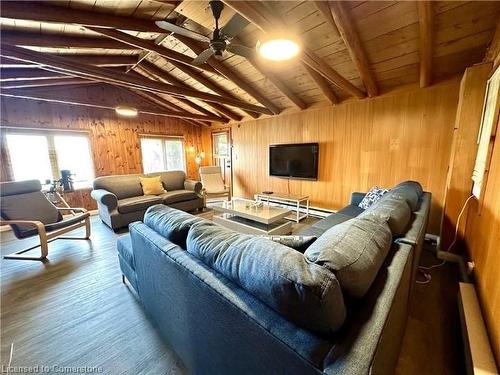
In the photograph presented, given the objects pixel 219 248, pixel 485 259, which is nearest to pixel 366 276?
pixel 219 248

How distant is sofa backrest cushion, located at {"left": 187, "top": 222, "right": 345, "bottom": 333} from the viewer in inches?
23.2

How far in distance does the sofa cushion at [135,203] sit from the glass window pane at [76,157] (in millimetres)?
1679

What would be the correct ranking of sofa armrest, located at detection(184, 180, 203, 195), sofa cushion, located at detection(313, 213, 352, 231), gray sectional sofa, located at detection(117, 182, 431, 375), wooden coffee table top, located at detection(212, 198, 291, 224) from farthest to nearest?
sofa armrest, located at detection(184, 180, 203, 195) < wooden coffee table top, located at detection(212, 198, 291, 224) < sofa cushion, located at detection(313, 213, 352, 231) < gray sectional sofa, located at detection(117, 182, 431, 375)

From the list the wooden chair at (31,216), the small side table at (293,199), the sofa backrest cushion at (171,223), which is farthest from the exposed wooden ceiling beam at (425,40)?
the wooden chair at (31,216)

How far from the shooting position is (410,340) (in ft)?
4.52

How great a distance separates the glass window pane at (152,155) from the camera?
5535 millimetres

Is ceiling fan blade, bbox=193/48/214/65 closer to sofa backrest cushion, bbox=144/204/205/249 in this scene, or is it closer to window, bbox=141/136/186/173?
sofa backrest cushion, bbox=144/204/205/249

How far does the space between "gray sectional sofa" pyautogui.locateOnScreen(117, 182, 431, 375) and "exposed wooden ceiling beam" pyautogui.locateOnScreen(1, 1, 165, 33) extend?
2.40 m

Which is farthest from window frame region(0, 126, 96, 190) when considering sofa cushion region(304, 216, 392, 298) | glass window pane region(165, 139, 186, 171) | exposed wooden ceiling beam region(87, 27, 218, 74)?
sofa cushion region(304, 216, 392, 298)

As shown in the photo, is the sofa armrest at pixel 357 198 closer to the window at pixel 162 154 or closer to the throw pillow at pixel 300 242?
the throw pillow at pixel 300 242

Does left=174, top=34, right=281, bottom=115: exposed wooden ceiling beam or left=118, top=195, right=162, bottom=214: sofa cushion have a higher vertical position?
left=174, top=34, right=281, bottom=115: exposed wooden ceiling beam

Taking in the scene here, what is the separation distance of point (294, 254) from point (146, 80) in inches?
143

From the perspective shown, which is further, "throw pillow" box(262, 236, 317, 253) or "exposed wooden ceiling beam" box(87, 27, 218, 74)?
"exposed wooden ceiling beam" box(87, 27, 218, 74)

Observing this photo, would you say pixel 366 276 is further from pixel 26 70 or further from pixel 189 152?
pixel 189 152
